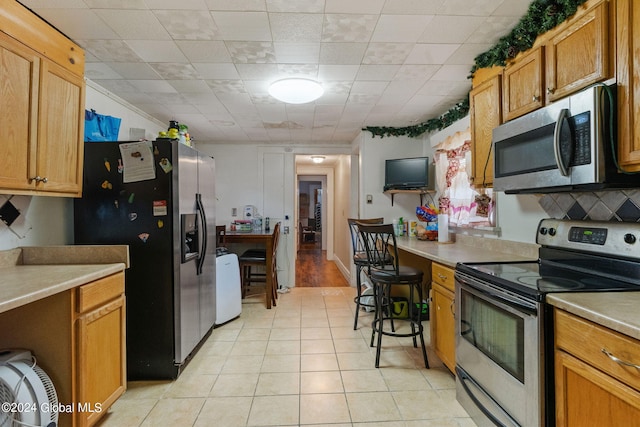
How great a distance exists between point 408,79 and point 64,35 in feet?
8.06

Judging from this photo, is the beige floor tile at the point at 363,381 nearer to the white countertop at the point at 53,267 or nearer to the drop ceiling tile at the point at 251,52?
the white countertop at the point at 53,267

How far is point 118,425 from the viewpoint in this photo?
68.6 inches

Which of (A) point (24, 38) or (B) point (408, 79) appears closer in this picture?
(A) point (24, 38)

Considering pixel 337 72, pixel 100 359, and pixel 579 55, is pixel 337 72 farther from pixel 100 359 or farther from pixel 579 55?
pixel 100 359

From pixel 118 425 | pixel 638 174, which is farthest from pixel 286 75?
pixel 118 425

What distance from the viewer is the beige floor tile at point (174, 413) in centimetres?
175

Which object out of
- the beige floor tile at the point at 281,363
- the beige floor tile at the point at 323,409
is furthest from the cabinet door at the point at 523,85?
the beige floor tile at the point at 281,363

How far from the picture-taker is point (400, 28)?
191 cm

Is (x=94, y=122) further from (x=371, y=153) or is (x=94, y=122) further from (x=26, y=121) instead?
(x=371, y=153)

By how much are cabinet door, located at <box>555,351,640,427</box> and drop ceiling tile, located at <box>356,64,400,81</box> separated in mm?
2108

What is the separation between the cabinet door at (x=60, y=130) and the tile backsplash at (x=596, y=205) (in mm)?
3063

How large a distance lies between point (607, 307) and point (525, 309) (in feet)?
0.97

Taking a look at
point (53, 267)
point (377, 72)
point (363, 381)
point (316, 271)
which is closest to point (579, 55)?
point (377, 72)

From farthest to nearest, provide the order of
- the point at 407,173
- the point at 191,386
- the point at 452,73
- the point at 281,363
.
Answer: the point at 407,173
the point at 452,73
the point at 281,363
the point at 191,386
